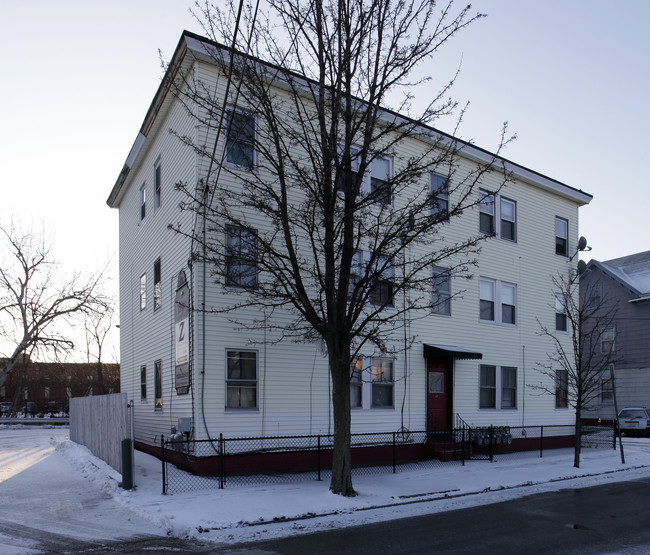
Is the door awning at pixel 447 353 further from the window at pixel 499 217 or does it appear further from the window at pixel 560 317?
the window at pixel 560 317

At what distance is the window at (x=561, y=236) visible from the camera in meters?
23.4

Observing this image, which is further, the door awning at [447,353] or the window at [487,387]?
the window at [487,387]

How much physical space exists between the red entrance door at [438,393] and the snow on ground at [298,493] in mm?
1832

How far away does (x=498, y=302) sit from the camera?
67.7ft

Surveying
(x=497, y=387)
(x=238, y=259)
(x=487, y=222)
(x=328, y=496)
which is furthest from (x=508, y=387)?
(x=238, y=259)

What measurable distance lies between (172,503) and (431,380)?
9.94 m

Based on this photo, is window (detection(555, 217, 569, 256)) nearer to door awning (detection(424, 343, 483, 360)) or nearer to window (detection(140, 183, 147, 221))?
door awning (detection(424, 343, 483, 360))

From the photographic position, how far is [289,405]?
48.5 feet

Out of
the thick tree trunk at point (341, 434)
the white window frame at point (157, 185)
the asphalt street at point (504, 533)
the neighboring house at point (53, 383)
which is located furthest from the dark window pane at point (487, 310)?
the neighboring house at point (53, 383)

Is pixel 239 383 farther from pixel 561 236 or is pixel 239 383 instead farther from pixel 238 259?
pixel 561 236

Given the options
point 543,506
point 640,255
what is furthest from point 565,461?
point 640,255

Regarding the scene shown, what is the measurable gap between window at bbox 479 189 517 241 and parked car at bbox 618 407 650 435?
14895 mm

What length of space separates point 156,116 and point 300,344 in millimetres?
7913

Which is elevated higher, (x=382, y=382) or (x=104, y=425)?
(x=382, y=382)
